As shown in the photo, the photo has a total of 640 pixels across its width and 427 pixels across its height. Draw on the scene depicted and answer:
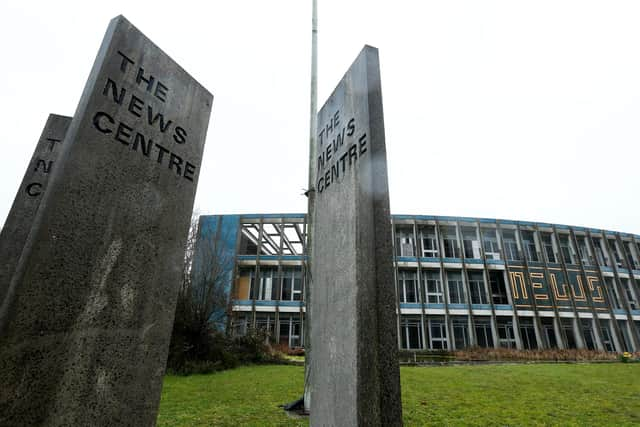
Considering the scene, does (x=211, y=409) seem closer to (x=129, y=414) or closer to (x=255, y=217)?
(x=129, y=414)

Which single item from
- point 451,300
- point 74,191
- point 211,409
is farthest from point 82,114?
point 451,300

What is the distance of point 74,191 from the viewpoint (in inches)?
98.6

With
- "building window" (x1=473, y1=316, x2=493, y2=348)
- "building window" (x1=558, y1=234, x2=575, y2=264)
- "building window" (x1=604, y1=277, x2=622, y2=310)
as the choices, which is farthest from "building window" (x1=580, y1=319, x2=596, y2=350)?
"building window" (x1=473, y1=316, x2=493, y2=348)

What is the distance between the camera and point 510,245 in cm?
3145

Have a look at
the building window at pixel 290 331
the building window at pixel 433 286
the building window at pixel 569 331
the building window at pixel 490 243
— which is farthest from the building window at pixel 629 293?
the building window at pixel 290 331

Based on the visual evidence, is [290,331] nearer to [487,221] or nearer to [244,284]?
[244,284]

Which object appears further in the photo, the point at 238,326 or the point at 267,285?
the point at 267,285

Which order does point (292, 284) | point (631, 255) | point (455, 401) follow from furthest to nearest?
point (631, 255)
point (292, 284)
point (455, 401)

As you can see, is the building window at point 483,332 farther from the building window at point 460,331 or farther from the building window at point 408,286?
the building window at point 408,286

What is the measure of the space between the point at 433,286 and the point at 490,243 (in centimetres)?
734

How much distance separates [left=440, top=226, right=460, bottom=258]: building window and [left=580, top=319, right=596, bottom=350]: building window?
12479mm

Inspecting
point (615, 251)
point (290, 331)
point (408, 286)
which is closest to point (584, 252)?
point (615, 251)

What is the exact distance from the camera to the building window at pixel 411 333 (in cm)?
2781

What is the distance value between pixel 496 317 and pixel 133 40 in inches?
1282
